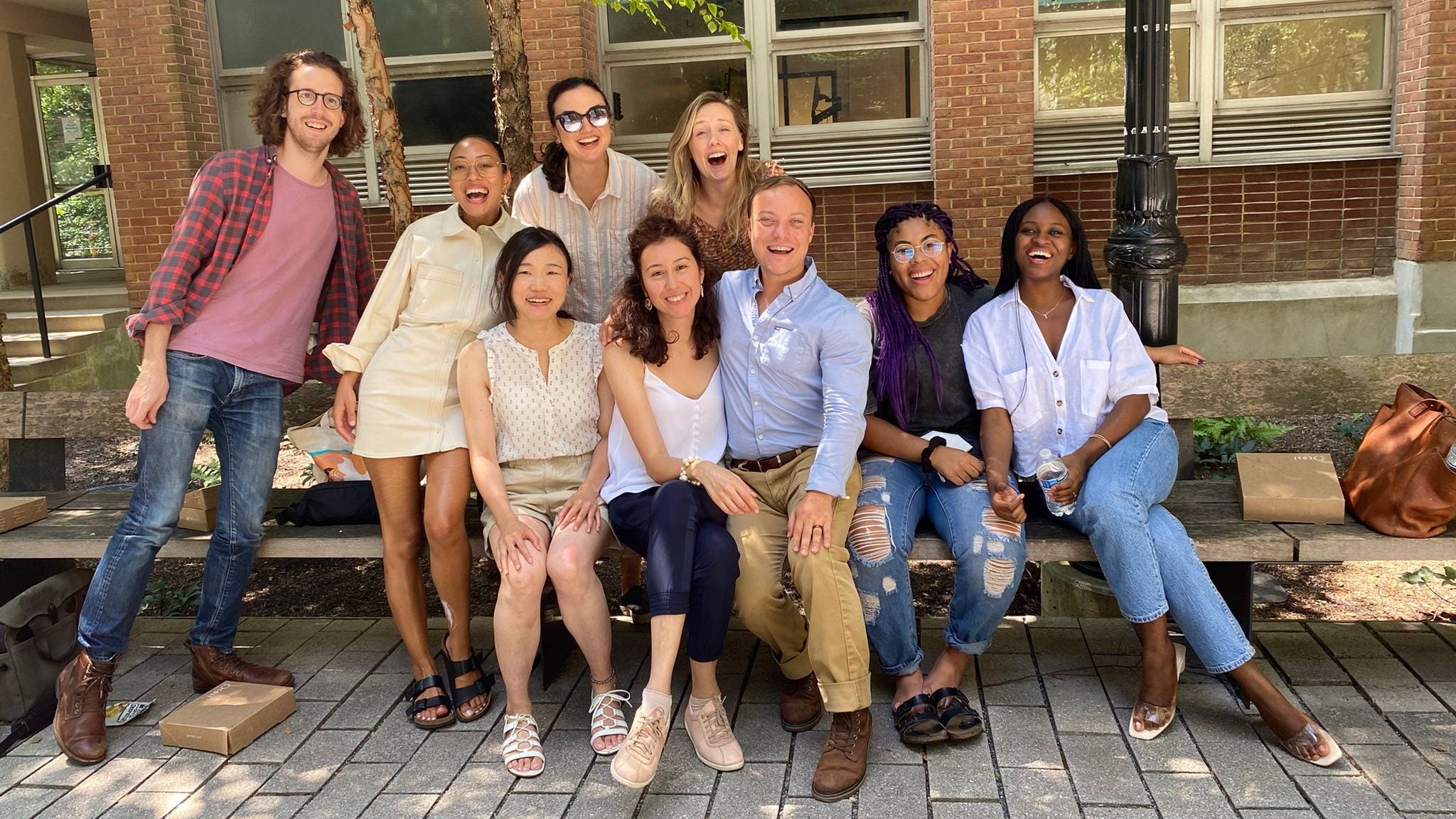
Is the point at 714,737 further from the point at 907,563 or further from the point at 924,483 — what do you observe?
the point at 924,483

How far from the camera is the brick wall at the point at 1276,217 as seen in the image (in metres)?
9.12

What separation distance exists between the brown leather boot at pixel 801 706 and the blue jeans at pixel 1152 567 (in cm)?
101

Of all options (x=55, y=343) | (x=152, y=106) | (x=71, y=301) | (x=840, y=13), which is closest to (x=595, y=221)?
(x=840, y=13)

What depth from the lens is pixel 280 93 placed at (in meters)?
3.90

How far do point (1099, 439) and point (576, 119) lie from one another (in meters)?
2.09

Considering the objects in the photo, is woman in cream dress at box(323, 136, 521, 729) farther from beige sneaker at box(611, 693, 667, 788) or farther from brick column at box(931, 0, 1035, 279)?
brick column at box(931, 0, 1035, 279)

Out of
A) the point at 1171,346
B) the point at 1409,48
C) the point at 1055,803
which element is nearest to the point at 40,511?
the point at 1055,803

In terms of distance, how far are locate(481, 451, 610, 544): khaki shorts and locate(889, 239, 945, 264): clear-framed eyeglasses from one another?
130cm

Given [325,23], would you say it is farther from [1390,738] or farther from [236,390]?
[1390,738]

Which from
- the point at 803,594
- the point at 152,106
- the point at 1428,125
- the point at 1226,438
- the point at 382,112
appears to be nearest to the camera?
the point at 803,594

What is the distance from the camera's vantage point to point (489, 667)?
4.32 m

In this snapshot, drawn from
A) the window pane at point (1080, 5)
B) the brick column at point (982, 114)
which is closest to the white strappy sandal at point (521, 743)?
the brick column at point (982, 114)

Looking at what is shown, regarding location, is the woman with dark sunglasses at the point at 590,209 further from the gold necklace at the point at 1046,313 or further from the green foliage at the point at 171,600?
the green foliage at the point at 171,600

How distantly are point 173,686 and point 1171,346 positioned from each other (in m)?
3.91
